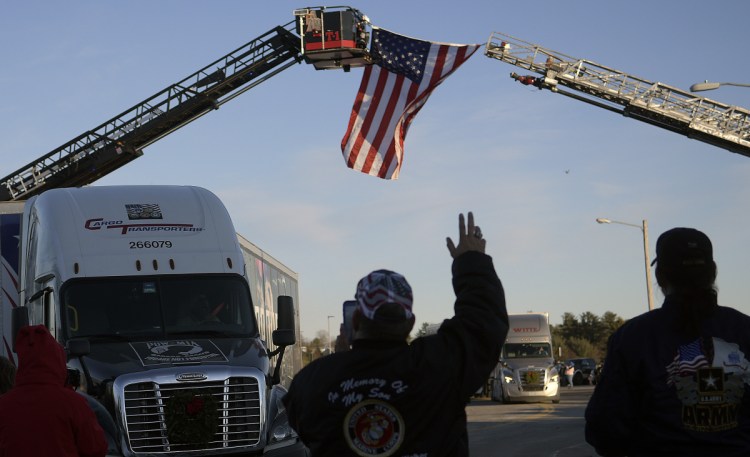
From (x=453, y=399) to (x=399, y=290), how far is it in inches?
17.1

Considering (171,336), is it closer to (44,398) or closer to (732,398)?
(44,398)

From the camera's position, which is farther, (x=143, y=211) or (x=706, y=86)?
(x=706, y=86)

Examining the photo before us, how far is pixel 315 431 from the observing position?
4207mm

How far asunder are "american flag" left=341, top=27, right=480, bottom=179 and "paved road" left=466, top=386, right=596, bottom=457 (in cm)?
508

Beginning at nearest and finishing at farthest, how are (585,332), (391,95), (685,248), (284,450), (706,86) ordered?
(685,248) → (284,450) → (391,95) → (706,86) → (585,332)

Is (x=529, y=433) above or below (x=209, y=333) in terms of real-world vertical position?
below

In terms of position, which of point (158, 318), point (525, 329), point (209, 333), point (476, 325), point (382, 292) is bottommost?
point (476, 325)

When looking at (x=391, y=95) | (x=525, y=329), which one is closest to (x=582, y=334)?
(x=525, y=329)

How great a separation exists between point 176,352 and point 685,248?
819 centimetres

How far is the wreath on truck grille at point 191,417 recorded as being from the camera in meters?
11.6

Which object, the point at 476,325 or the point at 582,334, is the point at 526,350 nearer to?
the point at 476,325

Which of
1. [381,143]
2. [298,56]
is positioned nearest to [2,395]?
[381,143]

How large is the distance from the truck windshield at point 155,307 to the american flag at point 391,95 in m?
Answer: 4.84

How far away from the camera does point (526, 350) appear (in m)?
42.2
